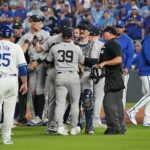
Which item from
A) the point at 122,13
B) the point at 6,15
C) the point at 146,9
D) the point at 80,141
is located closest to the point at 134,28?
the point at 122,13

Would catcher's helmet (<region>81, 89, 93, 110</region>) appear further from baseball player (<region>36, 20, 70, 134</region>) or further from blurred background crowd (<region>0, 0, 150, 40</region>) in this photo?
blurred background crowd (<region>0, 0, 150, 40</region>)

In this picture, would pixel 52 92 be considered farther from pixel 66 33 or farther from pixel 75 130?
pixel 66 33

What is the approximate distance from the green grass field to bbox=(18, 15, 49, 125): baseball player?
104 centimetres

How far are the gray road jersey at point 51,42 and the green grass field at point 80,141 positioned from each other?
1634 millimetres

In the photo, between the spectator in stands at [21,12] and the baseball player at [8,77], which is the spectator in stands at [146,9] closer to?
the spectator in stands at [21,12]

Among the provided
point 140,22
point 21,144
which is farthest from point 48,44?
point 140,22

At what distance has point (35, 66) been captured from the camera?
1448 centimetres

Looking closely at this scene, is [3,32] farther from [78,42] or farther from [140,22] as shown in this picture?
[140,22]

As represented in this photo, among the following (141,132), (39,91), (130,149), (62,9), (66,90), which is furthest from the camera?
(62,9)

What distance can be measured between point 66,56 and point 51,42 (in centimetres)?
70

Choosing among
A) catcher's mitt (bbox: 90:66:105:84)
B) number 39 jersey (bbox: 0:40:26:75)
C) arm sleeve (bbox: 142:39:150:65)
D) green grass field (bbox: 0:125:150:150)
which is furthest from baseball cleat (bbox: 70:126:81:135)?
arm sleeve (bbox: 142:39:150:65)

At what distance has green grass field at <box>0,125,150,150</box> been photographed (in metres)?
11.0

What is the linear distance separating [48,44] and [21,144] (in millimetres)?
2605

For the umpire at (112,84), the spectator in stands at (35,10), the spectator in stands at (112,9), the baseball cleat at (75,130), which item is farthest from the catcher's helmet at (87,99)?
the spectator in stands at (112,9)
